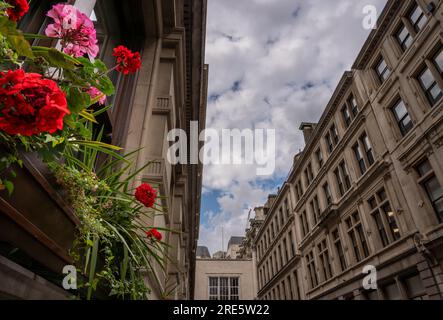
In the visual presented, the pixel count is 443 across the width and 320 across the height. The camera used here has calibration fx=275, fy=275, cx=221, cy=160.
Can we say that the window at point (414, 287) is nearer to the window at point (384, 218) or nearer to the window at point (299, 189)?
the window at point (384, 218)

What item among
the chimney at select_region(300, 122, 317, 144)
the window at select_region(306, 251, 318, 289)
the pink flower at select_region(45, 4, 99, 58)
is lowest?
the pink flower at select_region(45, 4, 99, 58)

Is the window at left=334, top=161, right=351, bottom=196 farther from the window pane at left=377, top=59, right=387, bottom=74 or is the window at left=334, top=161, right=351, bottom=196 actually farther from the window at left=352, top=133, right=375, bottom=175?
the window pane at left=377, top=59, right=387, bottom=74

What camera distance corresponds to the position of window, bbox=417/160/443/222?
12.0m

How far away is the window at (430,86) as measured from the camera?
486 inches

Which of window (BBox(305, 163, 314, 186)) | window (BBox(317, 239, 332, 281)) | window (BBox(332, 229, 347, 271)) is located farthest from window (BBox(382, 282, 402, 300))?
window (BBox(305, 163, 314, 186))

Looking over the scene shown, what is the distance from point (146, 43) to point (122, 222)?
4222mm

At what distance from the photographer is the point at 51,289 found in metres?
1.47

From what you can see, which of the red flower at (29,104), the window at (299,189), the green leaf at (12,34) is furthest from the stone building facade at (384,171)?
the green leaf at (12,34)

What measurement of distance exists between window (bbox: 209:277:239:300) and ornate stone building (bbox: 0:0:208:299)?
118 feet

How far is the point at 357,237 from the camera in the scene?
57.4 feet

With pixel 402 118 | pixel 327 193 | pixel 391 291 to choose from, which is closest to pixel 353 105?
pixel 402 118

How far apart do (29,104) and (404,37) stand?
18349mm

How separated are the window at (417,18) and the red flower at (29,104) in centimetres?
→ 1671
